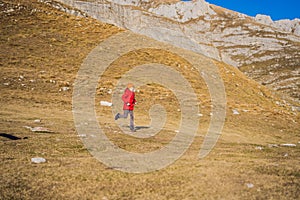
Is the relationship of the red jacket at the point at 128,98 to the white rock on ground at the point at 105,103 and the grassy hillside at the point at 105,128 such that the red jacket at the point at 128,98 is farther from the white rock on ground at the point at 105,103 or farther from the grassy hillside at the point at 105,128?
the white rock on ground at the point at 105,103

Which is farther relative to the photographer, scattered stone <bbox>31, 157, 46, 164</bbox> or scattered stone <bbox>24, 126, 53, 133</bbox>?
scattered stone <bbox>24, 126, 53, 133</bbox>

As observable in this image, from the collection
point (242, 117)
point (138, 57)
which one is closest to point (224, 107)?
point (242, 117)

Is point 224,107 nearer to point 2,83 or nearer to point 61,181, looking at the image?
point 2,83

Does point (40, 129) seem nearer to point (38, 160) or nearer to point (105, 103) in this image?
point (38, 160)

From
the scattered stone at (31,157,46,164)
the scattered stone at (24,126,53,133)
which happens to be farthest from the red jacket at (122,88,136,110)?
the scattered stone at (31,157,46,164)

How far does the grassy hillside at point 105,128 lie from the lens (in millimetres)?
8867

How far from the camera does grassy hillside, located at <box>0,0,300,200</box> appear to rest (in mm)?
8867

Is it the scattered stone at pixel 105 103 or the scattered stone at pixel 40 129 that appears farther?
the scattered stone at pixel 105 103

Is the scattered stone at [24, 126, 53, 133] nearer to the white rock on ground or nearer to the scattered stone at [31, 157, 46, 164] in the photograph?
the scattered stone at [31, 157, 46, 164]

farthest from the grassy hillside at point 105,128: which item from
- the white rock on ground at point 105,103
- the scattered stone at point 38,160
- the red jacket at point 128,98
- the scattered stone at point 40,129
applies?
the red jacket at point 128,98

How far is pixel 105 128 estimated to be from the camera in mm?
19312

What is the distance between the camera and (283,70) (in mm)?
155750

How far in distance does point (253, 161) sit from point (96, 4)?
6643 cm

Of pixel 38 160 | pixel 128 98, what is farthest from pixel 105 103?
pixel 38 160
